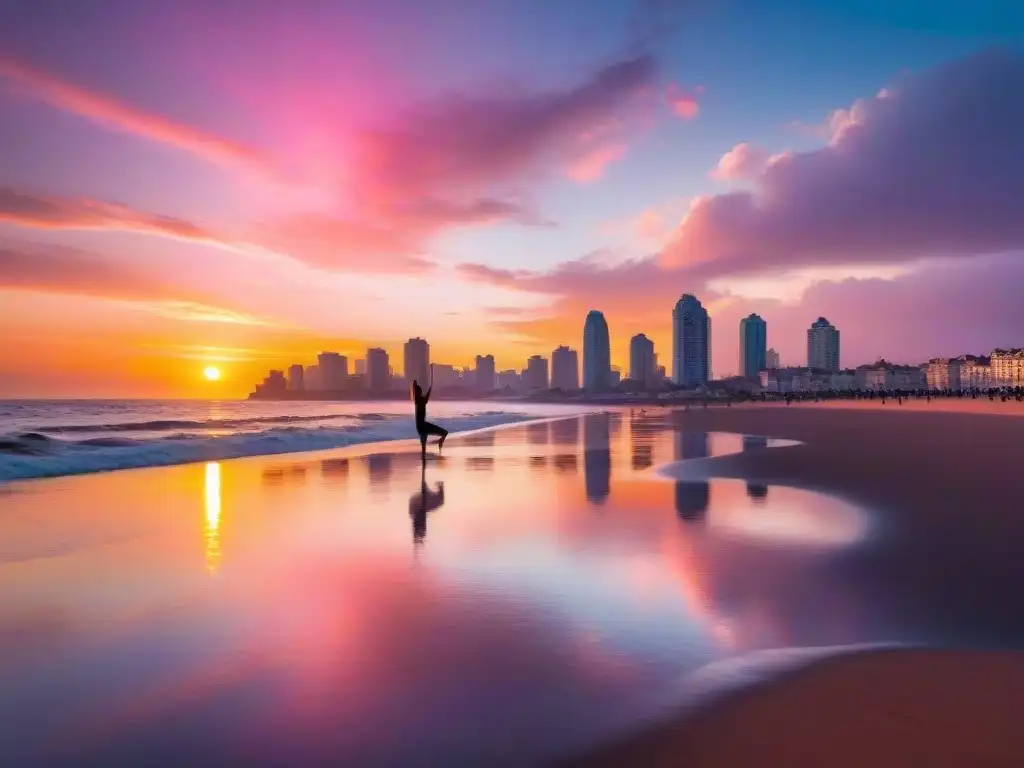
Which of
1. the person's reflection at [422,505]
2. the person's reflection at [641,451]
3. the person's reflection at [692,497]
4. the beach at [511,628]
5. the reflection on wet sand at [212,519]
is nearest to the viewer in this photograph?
the beach at [511,628]

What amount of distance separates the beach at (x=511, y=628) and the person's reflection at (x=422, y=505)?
0.36 feet

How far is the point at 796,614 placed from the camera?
7.01 m

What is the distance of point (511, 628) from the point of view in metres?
6.65

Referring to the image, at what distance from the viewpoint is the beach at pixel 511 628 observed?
450cm

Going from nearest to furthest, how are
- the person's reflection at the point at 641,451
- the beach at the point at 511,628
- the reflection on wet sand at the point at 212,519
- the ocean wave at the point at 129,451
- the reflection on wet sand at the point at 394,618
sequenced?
1. the beach at the point at 511,628
2. the reflection on wet sand at the point at 394,618
3. the reflection on wet sand at the point at 212,519
4. the ocean wave at the point at 129,451
5. the person's reflection at the point at 641,451

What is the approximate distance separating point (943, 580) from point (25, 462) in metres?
24.1

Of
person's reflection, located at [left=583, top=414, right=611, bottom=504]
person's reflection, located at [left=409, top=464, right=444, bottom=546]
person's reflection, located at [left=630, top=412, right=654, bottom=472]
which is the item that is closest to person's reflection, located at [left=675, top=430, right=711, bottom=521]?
person's reflection, located at [left=630, top=412, right=654, bottom=472]

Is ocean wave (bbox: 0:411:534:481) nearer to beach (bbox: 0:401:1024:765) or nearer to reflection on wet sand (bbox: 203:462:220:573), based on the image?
reflection on wet sand (bbox: 203:462:220:573)

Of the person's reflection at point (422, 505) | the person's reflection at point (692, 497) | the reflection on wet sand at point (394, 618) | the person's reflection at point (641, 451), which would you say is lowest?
the person's reflection at point (641, 451)

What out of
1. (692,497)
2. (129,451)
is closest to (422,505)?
(692,497)

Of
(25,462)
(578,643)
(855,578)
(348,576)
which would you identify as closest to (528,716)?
(578,643)

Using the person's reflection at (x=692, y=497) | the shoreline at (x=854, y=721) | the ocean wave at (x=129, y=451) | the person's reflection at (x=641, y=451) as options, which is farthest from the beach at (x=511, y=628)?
the person's reflection at (x=641, y=451)

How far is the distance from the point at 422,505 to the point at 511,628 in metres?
7.70

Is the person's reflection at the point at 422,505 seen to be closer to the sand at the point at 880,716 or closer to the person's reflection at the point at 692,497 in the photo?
the person's reflection at the point at 692,497
